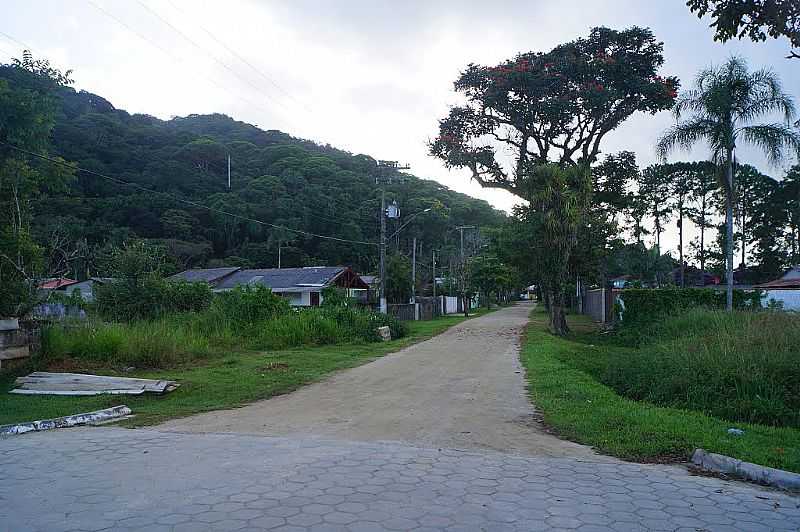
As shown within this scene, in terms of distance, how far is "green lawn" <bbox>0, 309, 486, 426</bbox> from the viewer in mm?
10070

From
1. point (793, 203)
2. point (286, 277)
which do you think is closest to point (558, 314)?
point (286, 277)

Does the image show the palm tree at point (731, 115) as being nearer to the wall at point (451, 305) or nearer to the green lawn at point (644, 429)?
the green lawn at point (644, 429)

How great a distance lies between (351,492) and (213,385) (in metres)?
7.85

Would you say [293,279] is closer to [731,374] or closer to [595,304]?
[595,304]

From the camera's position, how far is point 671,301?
2275 cm

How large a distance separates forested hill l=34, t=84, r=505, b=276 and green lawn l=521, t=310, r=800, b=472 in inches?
1410

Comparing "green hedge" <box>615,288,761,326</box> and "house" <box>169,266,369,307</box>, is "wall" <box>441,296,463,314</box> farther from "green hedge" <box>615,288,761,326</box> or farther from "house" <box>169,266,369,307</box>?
"green hedge" <box>615,288,761,326</box>

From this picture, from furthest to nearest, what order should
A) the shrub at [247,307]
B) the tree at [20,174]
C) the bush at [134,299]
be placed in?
the shrub at [247,307] < the bush at [134,299] < the tree at [20,174]

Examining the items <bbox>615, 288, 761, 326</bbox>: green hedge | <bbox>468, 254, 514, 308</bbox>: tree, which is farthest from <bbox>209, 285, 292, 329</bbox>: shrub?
<bbox>468, 254, 514, 308</bbox>: tree

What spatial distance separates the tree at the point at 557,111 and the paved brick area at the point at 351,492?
2057 centimetres

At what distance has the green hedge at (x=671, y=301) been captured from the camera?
70.5 ft

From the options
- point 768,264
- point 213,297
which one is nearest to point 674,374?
point 213,297

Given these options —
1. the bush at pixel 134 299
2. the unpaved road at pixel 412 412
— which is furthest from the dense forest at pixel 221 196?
the unpaved road at pixel 412 412

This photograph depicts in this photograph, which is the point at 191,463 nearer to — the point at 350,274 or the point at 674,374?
the point at 674,374
